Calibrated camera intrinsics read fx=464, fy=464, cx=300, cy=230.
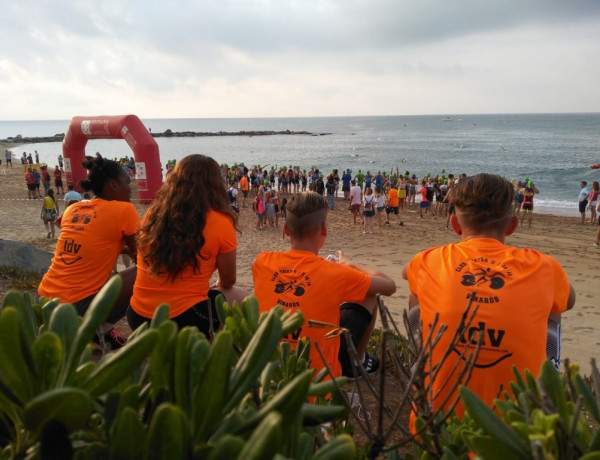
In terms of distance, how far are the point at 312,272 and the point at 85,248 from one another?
1.75m

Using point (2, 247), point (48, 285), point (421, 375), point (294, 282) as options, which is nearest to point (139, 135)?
point (2, 247)

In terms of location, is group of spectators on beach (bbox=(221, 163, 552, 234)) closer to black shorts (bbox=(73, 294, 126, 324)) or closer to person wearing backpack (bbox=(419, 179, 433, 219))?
person wearing backpack (bbox=(419, 179, 433, 219))

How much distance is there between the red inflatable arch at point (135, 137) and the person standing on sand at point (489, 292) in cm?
1611

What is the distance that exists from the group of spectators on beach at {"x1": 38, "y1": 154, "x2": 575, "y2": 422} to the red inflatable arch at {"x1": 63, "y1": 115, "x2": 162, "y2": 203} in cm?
1435

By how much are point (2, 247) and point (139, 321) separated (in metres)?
5.54

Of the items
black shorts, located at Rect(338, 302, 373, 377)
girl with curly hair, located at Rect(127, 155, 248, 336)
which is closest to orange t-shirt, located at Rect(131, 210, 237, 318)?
girl with curly hair, located at Rect(127, 155, 248, 336)

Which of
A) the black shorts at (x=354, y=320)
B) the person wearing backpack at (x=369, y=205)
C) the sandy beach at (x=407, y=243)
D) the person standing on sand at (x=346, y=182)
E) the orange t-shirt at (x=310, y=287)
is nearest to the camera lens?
the orange t-shirt at (x=310, y=287)

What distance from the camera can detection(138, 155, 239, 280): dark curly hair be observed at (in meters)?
2.68

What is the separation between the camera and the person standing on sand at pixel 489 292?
1.80 meters

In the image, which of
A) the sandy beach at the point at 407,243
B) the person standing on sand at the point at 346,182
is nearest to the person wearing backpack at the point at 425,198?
the sandy beach at the point at 407,243

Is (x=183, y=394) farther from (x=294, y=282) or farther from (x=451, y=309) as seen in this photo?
(x=294, y=282)

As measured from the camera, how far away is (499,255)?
6.53 feet

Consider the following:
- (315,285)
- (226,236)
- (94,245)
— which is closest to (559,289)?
(315,285)

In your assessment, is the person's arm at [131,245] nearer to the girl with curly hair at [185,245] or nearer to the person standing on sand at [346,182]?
the girl with curly hair at [185,245]
